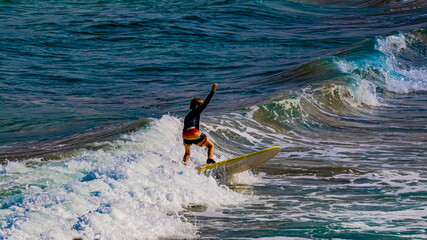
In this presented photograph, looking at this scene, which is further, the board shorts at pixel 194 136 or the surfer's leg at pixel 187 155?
the surfer's leg at pixel 187 155

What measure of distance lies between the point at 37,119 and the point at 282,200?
7.45 m

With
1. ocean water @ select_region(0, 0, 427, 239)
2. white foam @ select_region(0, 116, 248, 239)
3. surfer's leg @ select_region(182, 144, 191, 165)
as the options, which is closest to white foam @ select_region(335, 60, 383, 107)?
ocean water @ select_region(0, 0, 427, 239)

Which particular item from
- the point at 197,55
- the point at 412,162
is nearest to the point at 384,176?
the point at 412,162

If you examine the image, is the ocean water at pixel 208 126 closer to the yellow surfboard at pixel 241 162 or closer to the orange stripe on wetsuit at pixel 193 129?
the yellow surfboard at pixel 241 162

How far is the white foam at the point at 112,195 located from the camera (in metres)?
7.52

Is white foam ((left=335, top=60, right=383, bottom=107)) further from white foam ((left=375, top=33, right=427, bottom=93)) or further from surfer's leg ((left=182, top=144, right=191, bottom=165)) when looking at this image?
surfer's leg ((left=182, top=144, right=191, bottom=165))

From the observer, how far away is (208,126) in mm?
14406

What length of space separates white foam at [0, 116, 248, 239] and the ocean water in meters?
0.03

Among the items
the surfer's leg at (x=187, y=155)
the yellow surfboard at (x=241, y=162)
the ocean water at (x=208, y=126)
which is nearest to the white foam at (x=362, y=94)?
the ocean water at (x=208, y=126)

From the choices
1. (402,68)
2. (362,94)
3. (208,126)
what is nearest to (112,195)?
(208,126)

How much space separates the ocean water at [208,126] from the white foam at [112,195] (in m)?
0.03

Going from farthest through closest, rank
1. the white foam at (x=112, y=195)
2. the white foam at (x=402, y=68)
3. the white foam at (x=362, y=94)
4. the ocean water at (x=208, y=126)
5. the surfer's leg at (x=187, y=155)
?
the white foam at (x=402, y=68)
the white foam at (x=362, y=94)
the surfer's leg at (x=187, y=155)
the ocean water at (x=208, y=126)
the white foam at (x=112, y=195)

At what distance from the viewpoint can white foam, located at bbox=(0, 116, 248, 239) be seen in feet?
24.7

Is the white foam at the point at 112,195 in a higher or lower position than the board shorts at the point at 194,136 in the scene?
lower
